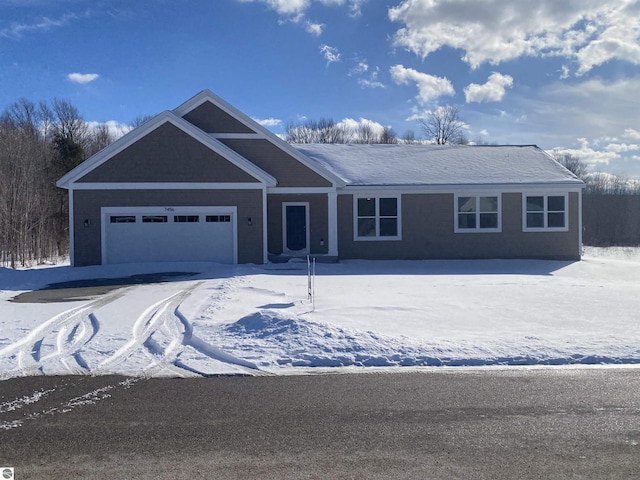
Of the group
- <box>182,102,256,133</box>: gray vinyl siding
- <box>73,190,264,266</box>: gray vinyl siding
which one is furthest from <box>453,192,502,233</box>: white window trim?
<box>182,102,256,133</box>: gray vinyl siding

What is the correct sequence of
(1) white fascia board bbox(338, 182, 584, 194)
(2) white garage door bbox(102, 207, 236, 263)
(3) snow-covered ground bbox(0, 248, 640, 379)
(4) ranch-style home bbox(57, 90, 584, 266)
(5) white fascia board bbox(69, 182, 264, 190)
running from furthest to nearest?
(1) white fascia board bbox(338, 182, 584, 194) < (2) white garage door bbox(102, 207, 236, 263) < (4) ranch-style home bbox(57, 90, 584, 266) < (5) white fascia board bbox(69, 182, 264, 190) < (3) snow-covered ground bbox(0, 248, 640, 379)

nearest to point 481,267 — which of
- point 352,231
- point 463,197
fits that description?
point 463,197

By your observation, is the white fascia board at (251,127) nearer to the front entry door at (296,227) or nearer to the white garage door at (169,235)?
the front entry door at (296,227)

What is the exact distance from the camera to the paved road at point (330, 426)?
4.19 metres

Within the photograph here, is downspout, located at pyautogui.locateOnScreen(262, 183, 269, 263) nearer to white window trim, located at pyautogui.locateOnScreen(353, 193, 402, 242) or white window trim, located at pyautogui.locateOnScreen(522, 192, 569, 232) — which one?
white window trim, located at pyautogui.locateOnScreen(353, 193, 402, 242)

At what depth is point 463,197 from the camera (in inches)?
848

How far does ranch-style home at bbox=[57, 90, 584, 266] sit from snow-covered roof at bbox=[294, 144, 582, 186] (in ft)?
0.30

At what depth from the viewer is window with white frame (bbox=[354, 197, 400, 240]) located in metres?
21.3

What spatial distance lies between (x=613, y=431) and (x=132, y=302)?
9.97m

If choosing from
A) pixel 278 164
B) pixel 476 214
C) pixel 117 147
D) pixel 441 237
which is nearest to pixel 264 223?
pixel 278 164

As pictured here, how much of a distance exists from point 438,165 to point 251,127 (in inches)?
328

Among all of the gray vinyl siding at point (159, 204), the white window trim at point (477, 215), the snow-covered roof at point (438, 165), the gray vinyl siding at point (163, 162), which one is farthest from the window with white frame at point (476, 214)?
the gray vinyl siding at point (163, 162)

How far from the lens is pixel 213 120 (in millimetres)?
20625

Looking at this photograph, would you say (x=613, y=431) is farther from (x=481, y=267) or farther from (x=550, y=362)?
(x=481, y=267)
